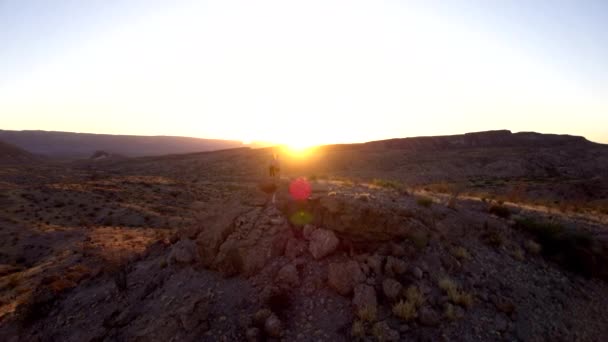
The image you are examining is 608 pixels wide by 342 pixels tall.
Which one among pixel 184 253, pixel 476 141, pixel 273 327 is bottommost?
pixel 273 327

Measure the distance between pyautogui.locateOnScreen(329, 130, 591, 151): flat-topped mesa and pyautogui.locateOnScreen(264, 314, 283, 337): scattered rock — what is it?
69011 mm

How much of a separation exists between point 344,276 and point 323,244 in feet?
3.33

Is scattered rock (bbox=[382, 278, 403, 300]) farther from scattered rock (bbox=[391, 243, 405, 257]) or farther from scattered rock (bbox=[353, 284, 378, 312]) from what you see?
scattered rock (bbox=[391, 243, 405, 257])

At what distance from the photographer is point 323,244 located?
8.16 meters

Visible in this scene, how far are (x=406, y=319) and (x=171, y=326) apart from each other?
4.77 metres

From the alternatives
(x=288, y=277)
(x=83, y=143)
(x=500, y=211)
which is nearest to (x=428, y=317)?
(x=288, y=277)

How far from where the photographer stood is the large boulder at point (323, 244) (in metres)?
8.09

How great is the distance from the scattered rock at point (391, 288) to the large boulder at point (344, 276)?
18.9 inches

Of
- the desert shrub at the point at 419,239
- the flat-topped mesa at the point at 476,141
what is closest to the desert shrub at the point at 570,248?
the desert shrub at the point at 419,239

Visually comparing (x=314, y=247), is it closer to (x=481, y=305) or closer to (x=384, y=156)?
(x=481, y=305)

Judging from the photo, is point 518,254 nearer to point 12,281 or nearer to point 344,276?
point 344,276

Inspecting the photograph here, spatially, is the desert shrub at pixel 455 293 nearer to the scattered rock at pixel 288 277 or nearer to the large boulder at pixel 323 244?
the large boulder at pixel 323 244

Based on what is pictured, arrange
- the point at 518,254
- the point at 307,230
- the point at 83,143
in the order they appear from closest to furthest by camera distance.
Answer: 1. the point at 307,230
2. the point at 518,254
3. the point at 83,143

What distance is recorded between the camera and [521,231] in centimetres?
1006
